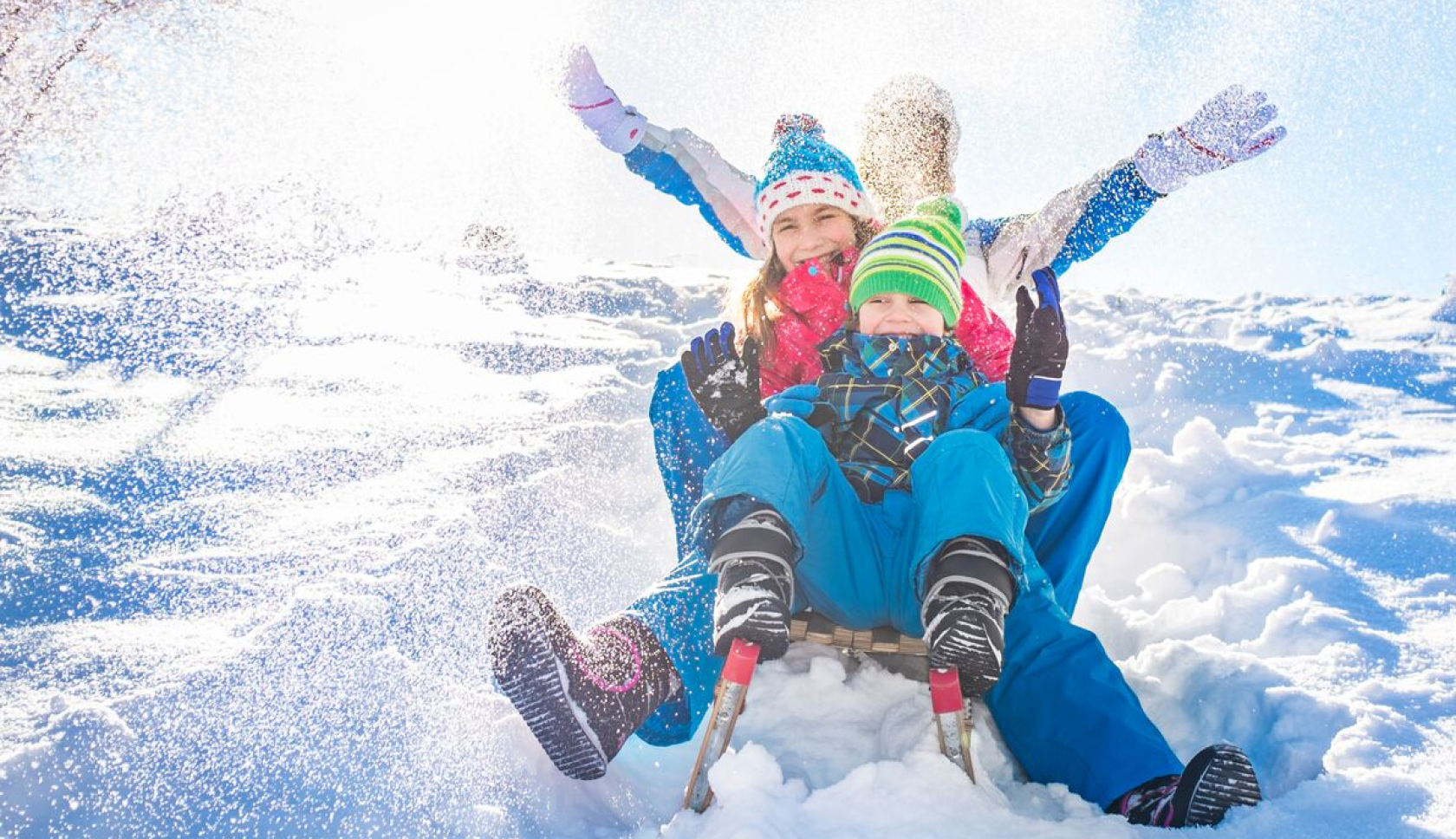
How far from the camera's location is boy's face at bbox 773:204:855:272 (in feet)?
9.08

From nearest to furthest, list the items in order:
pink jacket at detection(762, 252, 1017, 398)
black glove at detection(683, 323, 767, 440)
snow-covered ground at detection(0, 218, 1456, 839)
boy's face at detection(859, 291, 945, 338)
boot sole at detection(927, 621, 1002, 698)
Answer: boot sole at detection(927, 621, 1002, 698), snow-covered ground at detection(0, 218, 1456, 839), black glove at detection(683, 323, 767, 440), boy's face at detection(859, 291, 945, 338), pink jacket at detection(762, 252, 1017, 398)

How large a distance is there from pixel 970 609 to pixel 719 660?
569 millimetres

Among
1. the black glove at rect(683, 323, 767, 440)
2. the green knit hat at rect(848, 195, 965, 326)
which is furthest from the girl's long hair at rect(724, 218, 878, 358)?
the black glove at rect(683, 323, 767, 440)

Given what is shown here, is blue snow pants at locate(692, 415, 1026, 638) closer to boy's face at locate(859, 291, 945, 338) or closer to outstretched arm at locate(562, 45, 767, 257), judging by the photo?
boy's face at locate(859, 291, 945, 338)

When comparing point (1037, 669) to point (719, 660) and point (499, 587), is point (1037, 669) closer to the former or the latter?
point (719, 660)

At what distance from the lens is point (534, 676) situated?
4.38ft

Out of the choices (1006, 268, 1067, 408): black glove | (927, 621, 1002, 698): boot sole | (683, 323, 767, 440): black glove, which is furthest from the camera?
(683, 323, 767, 440): black glove

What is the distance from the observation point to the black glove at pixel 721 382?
6.68ft

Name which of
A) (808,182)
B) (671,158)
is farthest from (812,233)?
(671,158)

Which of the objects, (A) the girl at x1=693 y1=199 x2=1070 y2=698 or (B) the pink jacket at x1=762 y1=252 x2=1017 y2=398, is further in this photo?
(B) the pink jacket at x1=762 y1=252 x2=1017 y2=398

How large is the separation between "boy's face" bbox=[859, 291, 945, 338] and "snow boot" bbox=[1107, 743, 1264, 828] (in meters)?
1.11

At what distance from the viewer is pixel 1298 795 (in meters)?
1.36

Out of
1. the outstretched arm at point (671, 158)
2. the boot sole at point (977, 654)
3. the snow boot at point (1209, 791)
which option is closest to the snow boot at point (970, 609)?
the boot sole at point (977, 654)

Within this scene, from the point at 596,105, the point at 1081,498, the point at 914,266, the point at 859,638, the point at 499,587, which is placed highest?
the point at 596,105
